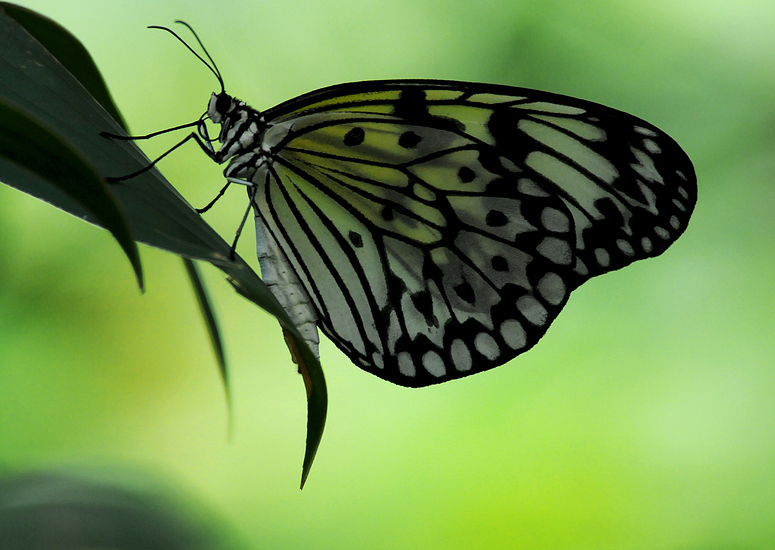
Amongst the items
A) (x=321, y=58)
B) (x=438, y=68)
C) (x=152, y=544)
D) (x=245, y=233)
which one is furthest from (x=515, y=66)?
(x=152, y=544)

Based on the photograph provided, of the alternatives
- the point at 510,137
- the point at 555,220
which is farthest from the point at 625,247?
the point at 510,137

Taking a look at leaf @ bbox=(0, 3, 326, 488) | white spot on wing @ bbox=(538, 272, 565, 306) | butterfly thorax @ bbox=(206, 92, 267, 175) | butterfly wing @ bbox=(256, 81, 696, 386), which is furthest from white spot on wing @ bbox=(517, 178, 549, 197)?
leaf @ bbox=(0, 3, 326, 488)

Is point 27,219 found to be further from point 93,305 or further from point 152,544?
point 152,544

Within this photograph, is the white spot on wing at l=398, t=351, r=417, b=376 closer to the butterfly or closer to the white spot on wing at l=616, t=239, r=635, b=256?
the butterfly

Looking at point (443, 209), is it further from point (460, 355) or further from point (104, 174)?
point (104, 174)

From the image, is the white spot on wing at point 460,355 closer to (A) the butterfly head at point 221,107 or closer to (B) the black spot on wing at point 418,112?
(B) the black spot on wing at point 418,112

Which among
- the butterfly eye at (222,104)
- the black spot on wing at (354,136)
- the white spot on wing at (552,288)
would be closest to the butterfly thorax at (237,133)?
the butterfly eye at (222,104)
